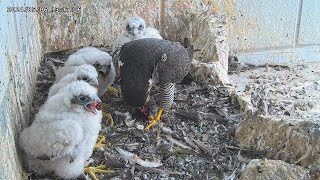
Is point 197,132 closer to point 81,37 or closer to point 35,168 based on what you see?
point 35,168

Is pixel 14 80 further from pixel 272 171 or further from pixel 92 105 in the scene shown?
pixel 272 171

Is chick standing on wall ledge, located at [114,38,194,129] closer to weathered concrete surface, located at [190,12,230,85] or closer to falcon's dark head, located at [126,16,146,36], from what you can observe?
falcon's dark head, located at [126,16,146,36]

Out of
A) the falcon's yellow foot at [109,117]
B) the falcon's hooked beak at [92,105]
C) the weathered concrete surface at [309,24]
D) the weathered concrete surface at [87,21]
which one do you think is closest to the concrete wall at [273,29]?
the weathered concrete surface at [309,24]

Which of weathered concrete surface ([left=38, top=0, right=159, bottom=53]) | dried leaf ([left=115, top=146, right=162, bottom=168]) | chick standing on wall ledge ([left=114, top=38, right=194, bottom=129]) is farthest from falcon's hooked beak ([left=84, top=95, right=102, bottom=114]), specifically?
weathered concrete surface ([left=38, top=0, right=159, bottom=53])

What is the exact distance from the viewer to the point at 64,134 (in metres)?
3.30

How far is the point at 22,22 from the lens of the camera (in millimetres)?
4473

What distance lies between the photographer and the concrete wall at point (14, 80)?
302 cm

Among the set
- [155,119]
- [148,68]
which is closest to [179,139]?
[155,119]

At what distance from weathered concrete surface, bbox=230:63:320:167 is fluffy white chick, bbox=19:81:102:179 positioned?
1.39m

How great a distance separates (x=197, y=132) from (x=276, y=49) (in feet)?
8.55

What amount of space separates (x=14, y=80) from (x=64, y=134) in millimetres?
678

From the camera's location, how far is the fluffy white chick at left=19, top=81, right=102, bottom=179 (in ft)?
10.9

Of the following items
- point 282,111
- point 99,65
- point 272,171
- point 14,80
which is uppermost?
point 14,80

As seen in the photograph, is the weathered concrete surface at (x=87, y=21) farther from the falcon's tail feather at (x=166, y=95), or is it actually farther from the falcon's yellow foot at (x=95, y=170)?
the falcon's yellow foot at (x=95, y=170)
